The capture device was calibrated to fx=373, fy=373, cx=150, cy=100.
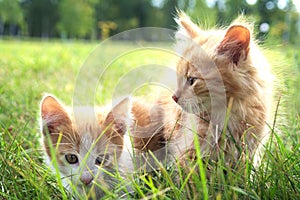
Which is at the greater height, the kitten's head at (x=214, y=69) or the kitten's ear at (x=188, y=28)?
the kitten's ear at (x=188, y=28)

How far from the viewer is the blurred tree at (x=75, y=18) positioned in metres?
27.4

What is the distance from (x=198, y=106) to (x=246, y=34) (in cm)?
35

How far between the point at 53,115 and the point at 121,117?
29cm

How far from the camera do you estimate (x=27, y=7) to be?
3070 centimetres

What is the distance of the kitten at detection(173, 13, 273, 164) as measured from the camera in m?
1.53

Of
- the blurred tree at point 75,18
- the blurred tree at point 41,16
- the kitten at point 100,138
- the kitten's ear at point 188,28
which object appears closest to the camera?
the kitten at point 100,138

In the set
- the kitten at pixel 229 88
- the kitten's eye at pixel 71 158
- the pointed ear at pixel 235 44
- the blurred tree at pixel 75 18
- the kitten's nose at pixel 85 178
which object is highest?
the blurred tree at pixel 75 18

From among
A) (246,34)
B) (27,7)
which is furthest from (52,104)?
(27,7)

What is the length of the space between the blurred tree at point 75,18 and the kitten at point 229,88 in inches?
1033

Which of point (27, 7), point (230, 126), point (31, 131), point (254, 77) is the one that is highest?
point (27, 7)

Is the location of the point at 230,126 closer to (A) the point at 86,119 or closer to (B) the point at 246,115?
(B) the point at 246,115

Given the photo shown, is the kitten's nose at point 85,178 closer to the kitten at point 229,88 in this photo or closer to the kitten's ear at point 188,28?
the kitten at point 229,88

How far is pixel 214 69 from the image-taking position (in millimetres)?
1553

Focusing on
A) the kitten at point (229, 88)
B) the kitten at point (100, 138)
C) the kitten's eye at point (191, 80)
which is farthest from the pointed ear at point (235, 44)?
the kitten at point (100, 138)
